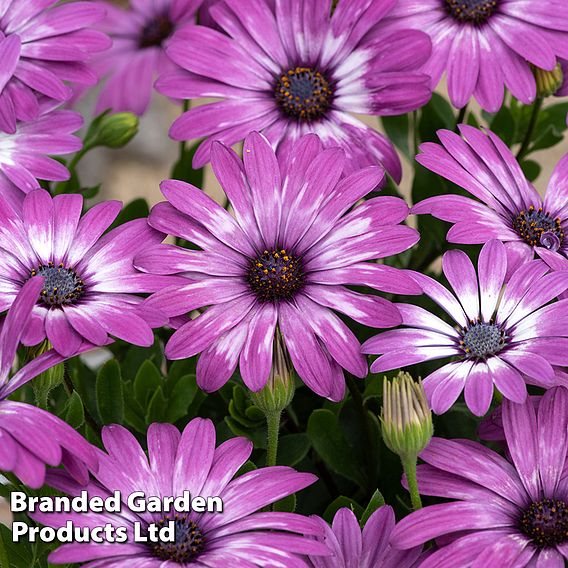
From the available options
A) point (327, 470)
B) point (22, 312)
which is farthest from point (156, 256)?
point (327, 470)

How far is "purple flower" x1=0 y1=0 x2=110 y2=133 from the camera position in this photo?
532 millimetres

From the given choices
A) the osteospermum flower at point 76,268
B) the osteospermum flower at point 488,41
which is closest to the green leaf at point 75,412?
the osteospermum flower at point 76,268

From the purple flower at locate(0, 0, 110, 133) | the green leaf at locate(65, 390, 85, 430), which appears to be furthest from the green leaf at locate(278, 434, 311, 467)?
the purple flower at locate(0, 0, 110, 133)

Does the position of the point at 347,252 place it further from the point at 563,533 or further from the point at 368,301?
the point at 563,533

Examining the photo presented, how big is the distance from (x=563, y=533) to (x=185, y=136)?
277mm

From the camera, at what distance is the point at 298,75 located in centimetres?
58

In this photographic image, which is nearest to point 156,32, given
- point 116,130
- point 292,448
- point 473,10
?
point 116,130

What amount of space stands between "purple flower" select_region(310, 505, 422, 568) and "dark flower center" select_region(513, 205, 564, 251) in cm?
15

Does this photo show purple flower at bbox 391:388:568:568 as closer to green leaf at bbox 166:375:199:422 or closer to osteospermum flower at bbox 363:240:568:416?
osteospermum flower at bbox 363:240:568:416

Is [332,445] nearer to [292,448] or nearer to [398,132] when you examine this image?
[292,448]

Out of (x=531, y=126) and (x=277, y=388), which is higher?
(x=531, y=126)

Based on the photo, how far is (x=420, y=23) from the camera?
0.58 meters

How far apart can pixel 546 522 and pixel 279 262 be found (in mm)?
166

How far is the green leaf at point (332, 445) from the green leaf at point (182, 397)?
0.23 ft
